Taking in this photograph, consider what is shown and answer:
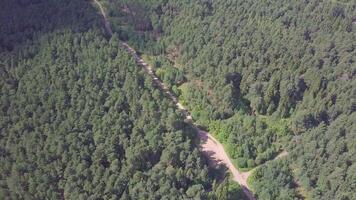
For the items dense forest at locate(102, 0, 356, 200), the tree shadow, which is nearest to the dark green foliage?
dense forest at locate(102, 0, 356, 200)

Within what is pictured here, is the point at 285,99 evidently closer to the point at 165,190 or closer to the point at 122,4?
the point at 165,190

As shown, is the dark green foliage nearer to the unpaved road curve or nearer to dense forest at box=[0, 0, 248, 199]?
the unpaved road curve

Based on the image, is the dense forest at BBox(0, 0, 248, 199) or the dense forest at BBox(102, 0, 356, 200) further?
the dense forest at BBox(102, 0, 356, 200)

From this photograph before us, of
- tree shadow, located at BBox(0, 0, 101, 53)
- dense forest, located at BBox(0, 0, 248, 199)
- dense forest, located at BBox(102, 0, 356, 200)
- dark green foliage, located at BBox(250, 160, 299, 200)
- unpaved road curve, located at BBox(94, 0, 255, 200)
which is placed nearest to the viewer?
dense forest, located at BBox(0, 0, 248, 199)

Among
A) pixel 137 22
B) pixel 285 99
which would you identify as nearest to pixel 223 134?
pixel 285 99

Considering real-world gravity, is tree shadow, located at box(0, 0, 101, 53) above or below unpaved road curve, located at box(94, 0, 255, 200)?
above

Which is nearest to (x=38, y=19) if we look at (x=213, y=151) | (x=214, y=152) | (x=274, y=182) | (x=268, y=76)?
(x=213, y=151)
